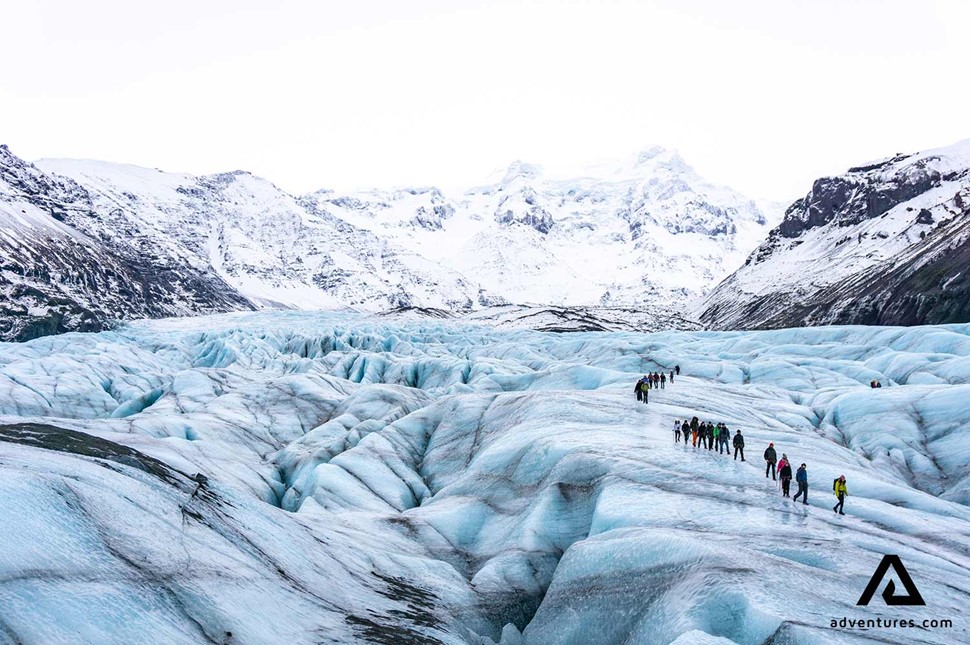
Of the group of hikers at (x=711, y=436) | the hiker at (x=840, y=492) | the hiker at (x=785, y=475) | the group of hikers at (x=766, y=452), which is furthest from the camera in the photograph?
the group of hikers at (x=711, y=436)

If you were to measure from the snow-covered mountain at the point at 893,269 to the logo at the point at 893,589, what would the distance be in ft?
333

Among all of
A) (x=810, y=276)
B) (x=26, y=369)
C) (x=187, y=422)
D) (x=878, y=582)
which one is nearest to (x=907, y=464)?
(x=878, y=582)

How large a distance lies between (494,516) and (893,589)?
14590mm

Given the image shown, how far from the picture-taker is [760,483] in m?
24.1

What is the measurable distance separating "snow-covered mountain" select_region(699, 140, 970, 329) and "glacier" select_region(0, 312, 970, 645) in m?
66.4

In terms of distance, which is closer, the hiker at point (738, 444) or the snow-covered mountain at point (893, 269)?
the hiker at point (738, 444)

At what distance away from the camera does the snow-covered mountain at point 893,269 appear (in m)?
108

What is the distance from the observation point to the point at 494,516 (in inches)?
1046

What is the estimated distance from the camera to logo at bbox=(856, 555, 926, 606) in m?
15.2

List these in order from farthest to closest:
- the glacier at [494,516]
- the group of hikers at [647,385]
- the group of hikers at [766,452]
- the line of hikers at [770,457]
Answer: the group of hikers at [647,385] < the group of hikers at [766,452] < the line of hikers at [770,457] < the glacier at [494,516]

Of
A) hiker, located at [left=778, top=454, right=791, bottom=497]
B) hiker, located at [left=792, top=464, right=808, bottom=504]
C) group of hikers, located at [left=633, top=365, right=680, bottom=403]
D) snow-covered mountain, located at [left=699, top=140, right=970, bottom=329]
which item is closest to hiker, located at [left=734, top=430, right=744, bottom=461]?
hiker, located at [left=778, top=454, right=791, bottom=497]

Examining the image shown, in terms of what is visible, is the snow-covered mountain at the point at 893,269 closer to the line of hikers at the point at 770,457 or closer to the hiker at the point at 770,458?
the line of hikers at the point at 770,457

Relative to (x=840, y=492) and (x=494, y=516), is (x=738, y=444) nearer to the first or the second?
(x=840, y=492)

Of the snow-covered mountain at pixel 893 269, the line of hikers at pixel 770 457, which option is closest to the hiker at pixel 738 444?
the line of hikers at pixel 770 457
